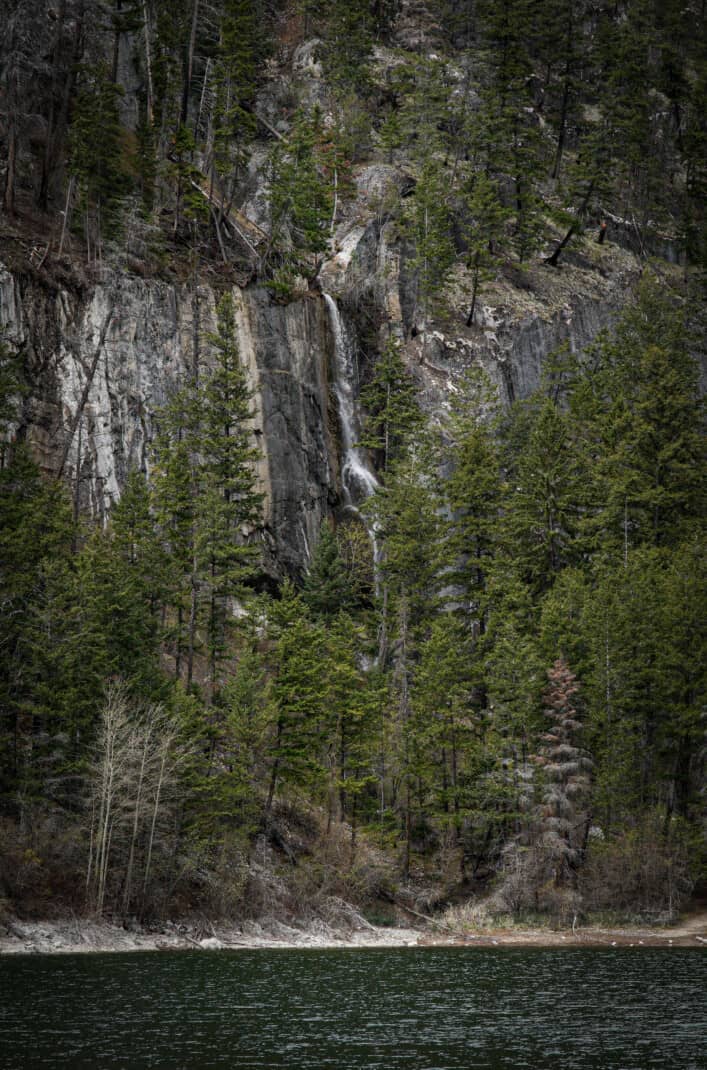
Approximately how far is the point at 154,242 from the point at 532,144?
4456 centimetres

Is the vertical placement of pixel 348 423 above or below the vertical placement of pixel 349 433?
above


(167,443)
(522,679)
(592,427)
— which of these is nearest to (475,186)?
(592,427)

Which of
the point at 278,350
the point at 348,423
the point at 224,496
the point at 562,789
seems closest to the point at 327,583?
the point at 224,496

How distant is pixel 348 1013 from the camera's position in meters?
25.4

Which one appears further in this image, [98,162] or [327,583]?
[98,162]

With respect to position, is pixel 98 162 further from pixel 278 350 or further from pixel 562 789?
pixel 562 789

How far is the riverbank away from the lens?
119 feet

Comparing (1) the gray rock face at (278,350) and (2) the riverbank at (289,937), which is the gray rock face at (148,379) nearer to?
A: (1) the gray rock face at (278,350)

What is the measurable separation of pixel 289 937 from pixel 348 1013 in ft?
62.0

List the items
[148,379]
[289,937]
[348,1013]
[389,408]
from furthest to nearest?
1. [389,408]
2. [148,379]
3. [289,937]
4. [348,1013]

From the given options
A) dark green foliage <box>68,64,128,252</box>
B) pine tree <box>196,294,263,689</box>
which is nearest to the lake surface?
pine tree <box>196,294,263,689</box>

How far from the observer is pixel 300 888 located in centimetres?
4581

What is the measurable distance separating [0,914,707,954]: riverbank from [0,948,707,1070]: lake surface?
179 cm

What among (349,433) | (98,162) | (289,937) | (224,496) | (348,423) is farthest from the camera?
(348,423)
